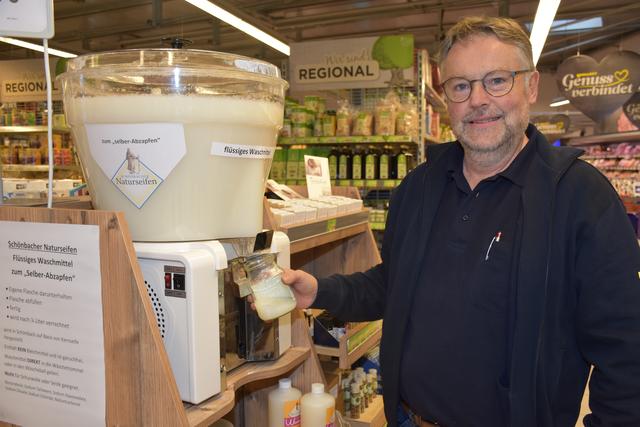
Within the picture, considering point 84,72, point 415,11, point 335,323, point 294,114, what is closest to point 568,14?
point 415,11

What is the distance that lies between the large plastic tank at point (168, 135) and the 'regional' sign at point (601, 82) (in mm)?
9892

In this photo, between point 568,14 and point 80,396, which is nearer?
point 80,396

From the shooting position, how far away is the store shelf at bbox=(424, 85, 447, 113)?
19.5 ft

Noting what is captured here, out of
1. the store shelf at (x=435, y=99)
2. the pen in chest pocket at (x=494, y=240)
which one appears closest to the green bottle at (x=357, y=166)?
the store shelf at (x=435, y=99)

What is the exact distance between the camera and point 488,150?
1765mm

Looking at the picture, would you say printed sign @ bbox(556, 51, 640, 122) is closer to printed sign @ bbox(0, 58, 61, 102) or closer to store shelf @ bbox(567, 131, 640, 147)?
store shelf @ bbox(567, 131, 640, 147)

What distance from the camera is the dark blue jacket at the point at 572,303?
148 centimetres

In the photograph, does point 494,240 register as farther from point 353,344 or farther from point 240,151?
point 353,344

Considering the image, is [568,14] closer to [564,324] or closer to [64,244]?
[564,324]

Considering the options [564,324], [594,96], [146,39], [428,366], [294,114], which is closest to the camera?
[564,324]

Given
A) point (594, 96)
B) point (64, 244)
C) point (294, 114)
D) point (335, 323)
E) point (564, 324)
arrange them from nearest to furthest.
Answer: 1. point (64, 244)
2. point (564, 324)
3. point (335, 323)
4. point (294, 114)
5. point (594, 96)

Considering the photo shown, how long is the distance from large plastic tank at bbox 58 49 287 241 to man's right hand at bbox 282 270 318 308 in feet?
1.40

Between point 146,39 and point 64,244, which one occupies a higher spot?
point 146,39

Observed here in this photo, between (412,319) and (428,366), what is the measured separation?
0.16 metres
